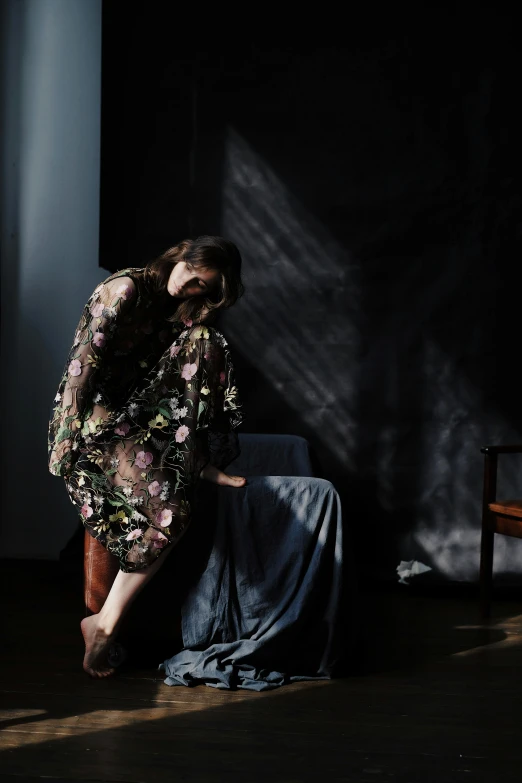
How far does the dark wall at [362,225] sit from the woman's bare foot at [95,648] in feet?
5.41

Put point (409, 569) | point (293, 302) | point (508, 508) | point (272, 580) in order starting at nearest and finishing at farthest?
point (272, 580), point (508, 508), point (409, 569), point (293, 302)

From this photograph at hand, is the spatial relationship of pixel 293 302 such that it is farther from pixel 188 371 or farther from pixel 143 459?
pixel 143 459

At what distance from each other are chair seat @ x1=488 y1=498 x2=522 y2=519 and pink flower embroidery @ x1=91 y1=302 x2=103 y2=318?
1.65 m

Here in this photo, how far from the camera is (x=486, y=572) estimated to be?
11.4ft

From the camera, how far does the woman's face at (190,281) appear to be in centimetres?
259

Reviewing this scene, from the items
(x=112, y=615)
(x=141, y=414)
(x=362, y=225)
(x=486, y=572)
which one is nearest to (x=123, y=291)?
(x=141, y=414)

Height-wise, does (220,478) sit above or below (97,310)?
below

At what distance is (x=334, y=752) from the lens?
6.88 ft

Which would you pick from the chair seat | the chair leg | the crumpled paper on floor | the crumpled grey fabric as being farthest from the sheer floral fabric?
the crumpled paper on floor

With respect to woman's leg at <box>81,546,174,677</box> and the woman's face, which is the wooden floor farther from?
the woman's face

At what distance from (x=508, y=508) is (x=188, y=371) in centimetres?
138

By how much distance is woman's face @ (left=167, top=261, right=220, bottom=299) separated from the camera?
2.59 m

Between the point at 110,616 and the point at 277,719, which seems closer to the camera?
the point at 277,719

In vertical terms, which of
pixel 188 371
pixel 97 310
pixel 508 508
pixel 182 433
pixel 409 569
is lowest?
pixel 409 569
